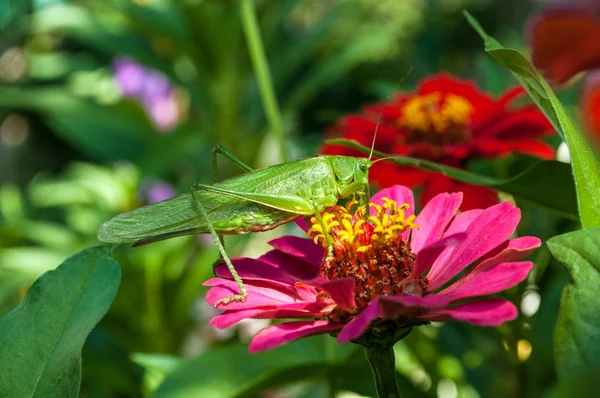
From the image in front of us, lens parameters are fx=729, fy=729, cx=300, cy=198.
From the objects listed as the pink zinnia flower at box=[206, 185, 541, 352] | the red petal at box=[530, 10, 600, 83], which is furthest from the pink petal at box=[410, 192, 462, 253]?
the red petal at box=[530, 10, 600, 83]

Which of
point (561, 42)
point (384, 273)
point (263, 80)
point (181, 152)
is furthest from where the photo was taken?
point (181, 152)

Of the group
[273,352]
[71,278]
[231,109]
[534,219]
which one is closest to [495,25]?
[231,109]

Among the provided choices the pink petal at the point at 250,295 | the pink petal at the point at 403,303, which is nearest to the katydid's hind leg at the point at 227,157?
the pink petal at the point at 250,295

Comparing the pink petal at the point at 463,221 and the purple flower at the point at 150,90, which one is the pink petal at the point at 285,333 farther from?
the purple flower at the point at 150,90

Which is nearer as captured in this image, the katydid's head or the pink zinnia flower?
the pink zinnia flower

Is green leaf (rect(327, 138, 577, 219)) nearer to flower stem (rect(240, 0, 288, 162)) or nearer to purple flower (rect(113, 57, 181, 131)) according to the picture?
flower stem (rect(240, 0, 288, 162))

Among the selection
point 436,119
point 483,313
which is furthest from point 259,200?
point 436,119

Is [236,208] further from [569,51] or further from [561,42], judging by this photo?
[561,42]
